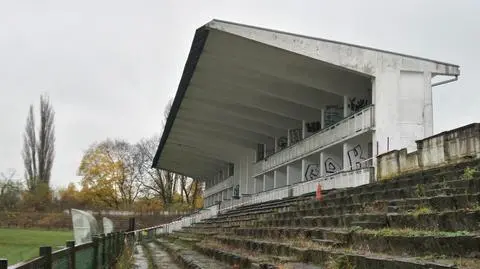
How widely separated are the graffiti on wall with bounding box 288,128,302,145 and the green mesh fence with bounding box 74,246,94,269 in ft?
93.9

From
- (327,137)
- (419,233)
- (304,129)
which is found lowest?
(419,233)

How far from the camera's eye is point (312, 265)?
24.4 feet

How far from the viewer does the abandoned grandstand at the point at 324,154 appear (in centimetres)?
731

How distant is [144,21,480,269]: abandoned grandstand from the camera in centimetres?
731

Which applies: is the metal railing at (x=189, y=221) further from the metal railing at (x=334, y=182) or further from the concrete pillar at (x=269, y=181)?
the metal railing at (x=334, y=182)

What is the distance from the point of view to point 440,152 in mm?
16156

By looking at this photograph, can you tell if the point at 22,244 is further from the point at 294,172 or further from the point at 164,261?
the point at 164,261

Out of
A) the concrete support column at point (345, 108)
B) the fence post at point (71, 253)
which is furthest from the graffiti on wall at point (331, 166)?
the fence post at point (71, 253)

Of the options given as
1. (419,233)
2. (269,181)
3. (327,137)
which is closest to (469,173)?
(419,233)

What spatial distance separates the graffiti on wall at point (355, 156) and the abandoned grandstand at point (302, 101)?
0.05 meters

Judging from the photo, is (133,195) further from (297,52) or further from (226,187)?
(297,52)

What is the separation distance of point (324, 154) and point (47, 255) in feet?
86.8

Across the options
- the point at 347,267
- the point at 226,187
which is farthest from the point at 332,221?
the point at 226,187

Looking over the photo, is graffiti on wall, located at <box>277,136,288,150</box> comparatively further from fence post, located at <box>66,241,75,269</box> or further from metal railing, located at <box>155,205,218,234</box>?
fence post, located at <box>66,241,75,269</box>
